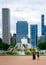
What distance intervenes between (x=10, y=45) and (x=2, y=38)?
0.28 metres

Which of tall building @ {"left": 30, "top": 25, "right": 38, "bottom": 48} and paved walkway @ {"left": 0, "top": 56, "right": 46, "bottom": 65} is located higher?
tall building @ {"left": 30, "top": 25, "right": 38, "bottom": 48}

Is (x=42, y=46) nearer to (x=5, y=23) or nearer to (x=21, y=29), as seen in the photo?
(x=21, y=29)

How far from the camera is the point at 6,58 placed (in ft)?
19.5

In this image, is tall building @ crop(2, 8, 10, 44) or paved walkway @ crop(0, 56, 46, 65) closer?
paved walkway @ crop(0, 56, 46, 65)

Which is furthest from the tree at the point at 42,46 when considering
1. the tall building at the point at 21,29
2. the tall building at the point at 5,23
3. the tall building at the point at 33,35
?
the tall building at the point at 5,23

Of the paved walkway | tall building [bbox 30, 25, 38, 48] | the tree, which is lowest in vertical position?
the paved walkway

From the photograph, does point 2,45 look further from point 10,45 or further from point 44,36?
point 44,36

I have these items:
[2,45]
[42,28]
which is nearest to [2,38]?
[2,45]

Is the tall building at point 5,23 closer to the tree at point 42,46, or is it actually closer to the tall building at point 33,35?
the tall building at point 33,35

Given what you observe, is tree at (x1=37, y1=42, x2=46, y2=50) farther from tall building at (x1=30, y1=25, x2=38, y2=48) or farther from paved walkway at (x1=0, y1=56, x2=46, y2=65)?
paved walkway at (x1=0, y1=56, x2=46, y2=65)

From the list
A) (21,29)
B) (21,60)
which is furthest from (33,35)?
(21,60)

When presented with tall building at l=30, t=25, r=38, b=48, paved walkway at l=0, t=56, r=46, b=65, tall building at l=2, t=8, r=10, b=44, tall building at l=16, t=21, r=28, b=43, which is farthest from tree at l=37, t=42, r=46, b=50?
tall building at l=2, t=8, r=10, b=44

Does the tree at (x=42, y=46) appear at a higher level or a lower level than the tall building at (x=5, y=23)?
lower

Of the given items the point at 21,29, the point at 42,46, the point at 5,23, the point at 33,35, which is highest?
the point at 5,23
